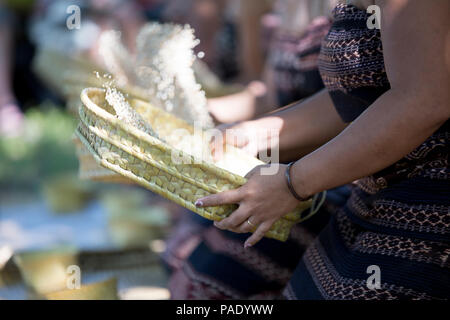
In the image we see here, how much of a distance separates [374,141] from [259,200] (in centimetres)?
20

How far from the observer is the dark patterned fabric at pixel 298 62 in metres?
1.53

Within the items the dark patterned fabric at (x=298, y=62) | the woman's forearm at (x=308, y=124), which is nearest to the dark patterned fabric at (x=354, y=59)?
the woman's forearm at (x=308, y=124)

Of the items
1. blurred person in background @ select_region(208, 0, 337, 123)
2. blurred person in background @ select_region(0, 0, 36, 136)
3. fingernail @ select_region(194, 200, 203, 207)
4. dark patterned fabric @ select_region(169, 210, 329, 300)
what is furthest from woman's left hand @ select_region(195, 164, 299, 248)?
blurred person in background @ select_region(0, 0, 36, 136)

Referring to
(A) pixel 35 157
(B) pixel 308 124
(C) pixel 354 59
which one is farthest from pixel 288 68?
(A) pixel 35 157

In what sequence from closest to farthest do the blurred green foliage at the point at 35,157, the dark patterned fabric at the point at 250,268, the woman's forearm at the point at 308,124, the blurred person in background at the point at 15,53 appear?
1. the woman's forearm at the point at 308,124
2. the dark patterned fabric at the point at 250,268
3. the blurred green foliage at the point at 35,157
4. the blurred person in background at the point at 15,53

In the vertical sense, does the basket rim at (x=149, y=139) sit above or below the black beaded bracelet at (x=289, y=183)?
above

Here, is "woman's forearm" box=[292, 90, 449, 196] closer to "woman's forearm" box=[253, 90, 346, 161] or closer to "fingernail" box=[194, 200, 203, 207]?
"fingernail" box=[194, 200, 203, 207]

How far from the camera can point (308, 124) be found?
1.16 m

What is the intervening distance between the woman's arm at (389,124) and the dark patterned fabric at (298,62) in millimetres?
652

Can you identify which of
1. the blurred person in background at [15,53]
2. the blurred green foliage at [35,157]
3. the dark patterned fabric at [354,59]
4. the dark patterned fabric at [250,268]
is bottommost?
the blurred green foliage at [35,157]

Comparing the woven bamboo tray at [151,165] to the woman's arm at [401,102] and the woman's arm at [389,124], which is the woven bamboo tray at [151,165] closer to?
the woman's arm at [389,124]

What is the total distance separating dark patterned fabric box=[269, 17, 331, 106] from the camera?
153 centimetres

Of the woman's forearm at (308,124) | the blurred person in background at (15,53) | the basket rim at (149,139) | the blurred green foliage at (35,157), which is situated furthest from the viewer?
the blurred person in background at (15,53)

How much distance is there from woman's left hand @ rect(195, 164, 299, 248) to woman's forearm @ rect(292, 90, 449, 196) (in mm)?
28
